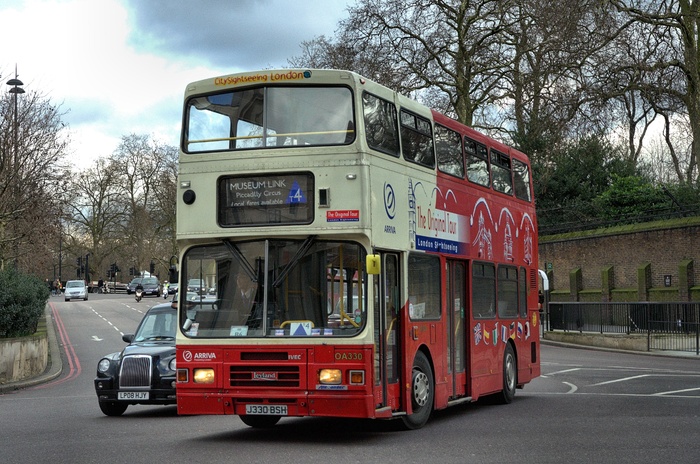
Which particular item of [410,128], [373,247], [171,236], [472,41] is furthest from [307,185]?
[171,236]

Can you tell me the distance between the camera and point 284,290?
12070 mm

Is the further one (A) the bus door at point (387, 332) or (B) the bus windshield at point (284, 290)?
(A) the bus door at point (387, 332)

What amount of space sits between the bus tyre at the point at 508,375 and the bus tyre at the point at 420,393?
4.10 metres

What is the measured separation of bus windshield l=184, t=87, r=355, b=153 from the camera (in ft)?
40.6

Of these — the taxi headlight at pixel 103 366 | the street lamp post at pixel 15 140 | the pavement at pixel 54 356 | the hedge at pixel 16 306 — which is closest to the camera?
the taxi headlight at pixel 103 366

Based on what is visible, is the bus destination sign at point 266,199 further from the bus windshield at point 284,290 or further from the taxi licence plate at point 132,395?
the taxi licence plate at point 132,395

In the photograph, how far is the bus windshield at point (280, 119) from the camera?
12.4m

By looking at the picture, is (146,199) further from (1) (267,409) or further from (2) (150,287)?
(1) (267,409)

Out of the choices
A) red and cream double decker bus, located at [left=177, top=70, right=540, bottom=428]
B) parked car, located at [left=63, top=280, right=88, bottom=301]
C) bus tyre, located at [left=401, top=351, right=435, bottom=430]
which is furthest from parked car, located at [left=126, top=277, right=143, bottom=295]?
red and cream double decker bus, located at [left=177, top=70, right=540, bottom=428]

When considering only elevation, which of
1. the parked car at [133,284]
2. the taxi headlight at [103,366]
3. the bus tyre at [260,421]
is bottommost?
the bus tyre at [260,421]

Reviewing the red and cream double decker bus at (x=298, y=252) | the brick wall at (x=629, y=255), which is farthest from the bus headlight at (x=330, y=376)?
the brick wall at (x=629, y=255)

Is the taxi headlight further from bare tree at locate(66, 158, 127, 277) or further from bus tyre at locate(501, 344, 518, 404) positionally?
bare tree at locate(66, 158, 127, 277)

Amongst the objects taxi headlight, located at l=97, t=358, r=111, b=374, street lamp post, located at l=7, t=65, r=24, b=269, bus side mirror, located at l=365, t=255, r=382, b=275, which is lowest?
taxi headlight, located at l=97, t=358, r=111, b=374

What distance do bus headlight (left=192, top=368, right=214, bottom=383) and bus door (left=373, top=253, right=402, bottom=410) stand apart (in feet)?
6.30
